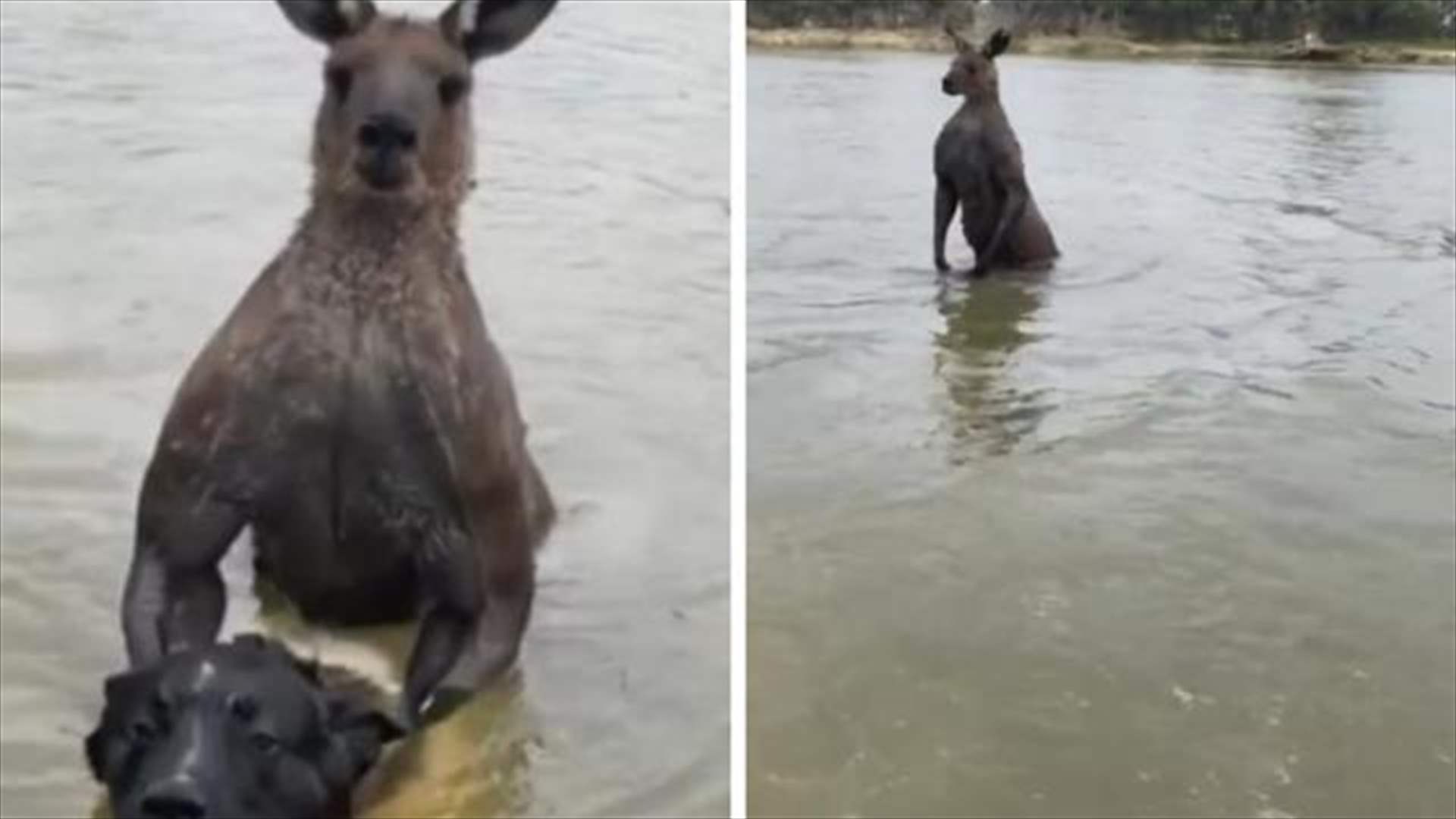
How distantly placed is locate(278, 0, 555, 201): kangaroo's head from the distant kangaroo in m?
0.57

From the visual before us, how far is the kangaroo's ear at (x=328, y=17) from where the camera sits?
1.66m

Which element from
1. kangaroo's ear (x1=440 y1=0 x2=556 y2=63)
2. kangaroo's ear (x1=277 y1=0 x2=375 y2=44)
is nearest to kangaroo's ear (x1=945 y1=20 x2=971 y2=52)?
kangaroo's ear (x1=440 y1=0 x2=556 y2=63)

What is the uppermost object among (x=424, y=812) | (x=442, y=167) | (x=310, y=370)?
(x=442, y=167)

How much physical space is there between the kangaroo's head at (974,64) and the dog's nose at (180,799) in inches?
39.0

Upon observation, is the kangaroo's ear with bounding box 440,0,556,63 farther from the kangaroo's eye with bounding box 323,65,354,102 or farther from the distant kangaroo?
the distant kangaroo

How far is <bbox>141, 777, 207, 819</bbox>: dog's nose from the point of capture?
1.48 m

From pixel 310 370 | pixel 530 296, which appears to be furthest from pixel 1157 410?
pixel 310 370

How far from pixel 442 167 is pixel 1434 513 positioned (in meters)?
0.89

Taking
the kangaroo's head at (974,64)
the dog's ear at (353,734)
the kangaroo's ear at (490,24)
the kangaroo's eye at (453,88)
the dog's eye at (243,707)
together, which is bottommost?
the dog's ear at (353,734)

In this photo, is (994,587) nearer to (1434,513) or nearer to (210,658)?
(1434,513)

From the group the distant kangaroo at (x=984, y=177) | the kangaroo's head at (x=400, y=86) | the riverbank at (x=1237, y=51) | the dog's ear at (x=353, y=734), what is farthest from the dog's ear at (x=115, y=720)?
the distant kangaroo at (x=984, y=177)

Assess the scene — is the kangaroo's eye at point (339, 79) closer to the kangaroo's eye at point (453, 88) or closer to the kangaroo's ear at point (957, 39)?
the kangaroo's eye at point (453, 88)

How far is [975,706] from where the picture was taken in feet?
5.91

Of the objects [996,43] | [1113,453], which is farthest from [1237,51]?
[1113,453]
